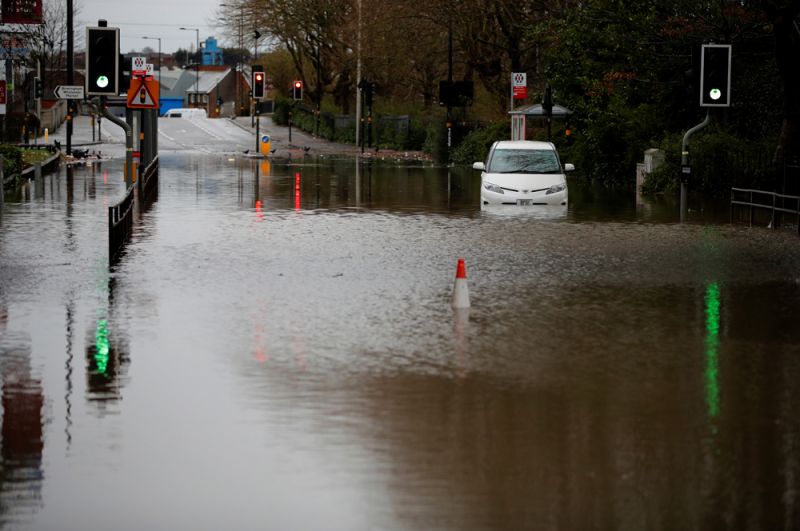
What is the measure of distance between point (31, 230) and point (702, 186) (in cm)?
1711

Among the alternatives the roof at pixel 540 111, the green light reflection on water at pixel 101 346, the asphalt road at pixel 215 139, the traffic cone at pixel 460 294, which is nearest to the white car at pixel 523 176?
the traffic cone at pixel 460 294

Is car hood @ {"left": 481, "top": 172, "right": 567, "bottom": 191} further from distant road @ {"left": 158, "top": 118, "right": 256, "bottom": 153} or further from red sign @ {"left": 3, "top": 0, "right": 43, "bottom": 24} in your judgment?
distant road @ {"left": 158, "top": 118, "right": 256, "bottom": 153}

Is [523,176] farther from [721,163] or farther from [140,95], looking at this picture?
[140,95]

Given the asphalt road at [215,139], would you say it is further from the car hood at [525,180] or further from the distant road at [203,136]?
the car hood at [525,180]

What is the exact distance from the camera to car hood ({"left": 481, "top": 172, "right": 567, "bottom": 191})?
94.6 ft

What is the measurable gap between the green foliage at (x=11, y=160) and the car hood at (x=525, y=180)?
48.6ft

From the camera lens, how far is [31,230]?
76.5 ft

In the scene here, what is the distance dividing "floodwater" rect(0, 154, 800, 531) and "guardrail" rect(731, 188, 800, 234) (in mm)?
3689

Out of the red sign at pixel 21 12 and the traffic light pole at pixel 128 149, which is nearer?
the traffic light pole at pixel 128 149

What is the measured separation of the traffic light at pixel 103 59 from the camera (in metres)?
28.3

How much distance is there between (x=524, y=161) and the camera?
98.0 feet

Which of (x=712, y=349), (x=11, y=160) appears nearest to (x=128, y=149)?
(x=11, y=160)

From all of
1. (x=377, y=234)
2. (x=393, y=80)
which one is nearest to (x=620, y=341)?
(x=377, y=234)

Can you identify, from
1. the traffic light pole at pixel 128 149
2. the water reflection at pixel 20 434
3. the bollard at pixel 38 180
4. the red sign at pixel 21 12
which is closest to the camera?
the water reflection at pixel 20 434
